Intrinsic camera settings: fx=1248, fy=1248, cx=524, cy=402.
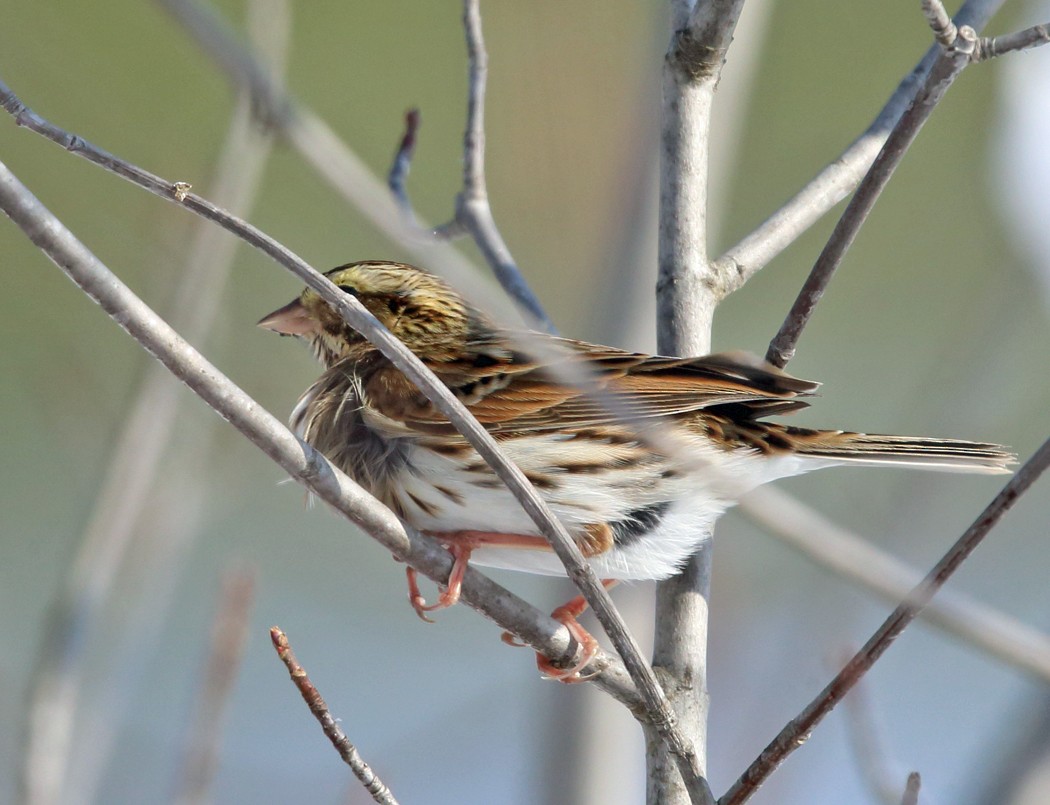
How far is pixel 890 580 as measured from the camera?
9.03ft

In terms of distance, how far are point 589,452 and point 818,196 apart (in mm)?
770

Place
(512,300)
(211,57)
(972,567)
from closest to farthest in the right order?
1. (211,57)
2. (512,300)
3. (972,567)

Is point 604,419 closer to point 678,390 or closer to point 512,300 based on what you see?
point 678,390

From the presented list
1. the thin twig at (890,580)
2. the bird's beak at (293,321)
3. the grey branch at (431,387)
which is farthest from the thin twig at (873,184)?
the bird's beak at (293,321)

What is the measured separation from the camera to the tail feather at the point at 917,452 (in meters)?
2.56

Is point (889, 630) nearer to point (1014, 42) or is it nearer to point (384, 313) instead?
point (1014, 42)

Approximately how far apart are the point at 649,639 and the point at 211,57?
2.13 meters

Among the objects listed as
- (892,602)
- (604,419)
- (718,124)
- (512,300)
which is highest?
(718,124)

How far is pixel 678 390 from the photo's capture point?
8.70 ft

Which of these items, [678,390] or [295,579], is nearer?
[678,390]

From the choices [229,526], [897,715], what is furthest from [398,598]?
[897,715]

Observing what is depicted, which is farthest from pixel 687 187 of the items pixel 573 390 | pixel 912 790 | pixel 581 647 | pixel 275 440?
pixel 912 790

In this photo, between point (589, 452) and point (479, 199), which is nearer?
point (589, 452)

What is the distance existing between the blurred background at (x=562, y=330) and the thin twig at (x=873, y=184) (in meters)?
0.60
